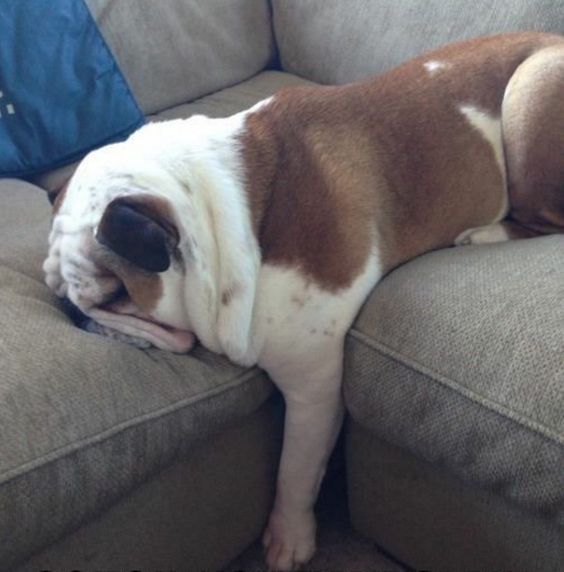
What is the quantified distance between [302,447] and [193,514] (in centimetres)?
21

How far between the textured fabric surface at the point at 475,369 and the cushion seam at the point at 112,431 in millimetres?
180

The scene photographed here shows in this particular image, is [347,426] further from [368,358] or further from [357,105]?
[357,105]

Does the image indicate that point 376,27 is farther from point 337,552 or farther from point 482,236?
point 337,552

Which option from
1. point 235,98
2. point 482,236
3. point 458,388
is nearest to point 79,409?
point 458,388

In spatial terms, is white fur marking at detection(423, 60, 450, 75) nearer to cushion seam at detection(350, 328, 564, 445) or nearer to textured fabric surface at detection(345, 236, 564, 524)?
textured fabric surface at detection(345, 236, 564, 524)

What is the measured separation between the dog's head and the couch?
0.05 metres

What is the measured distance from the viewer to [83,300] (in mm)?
1202

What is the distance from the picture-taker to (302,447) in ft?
4.47

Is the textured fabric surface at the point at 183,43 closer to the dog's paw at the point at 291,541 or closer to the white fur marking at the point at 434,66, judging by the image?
the white fur marking at the point at 434,66

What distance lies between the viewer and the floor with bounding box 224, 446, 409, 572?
149 cm

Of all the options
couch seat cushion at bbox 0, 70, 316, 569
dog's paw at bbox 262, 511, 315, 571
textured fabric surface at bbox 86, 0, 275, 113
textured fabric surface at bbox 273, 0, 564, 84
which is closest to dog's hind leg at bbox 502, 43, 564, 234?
textured fabric surface at bbox 273, 0, 564, 84

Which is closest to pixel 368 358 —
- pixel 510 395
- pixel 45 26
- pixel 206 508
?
pixel 510 395

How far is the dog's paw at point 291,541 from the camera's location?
1.44 meters

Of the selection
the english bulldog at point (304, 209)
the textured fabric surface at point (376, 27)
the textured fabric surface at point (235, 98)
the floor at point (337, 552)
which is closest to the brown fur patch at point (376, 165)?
the english bulldog at point (304, 209)
